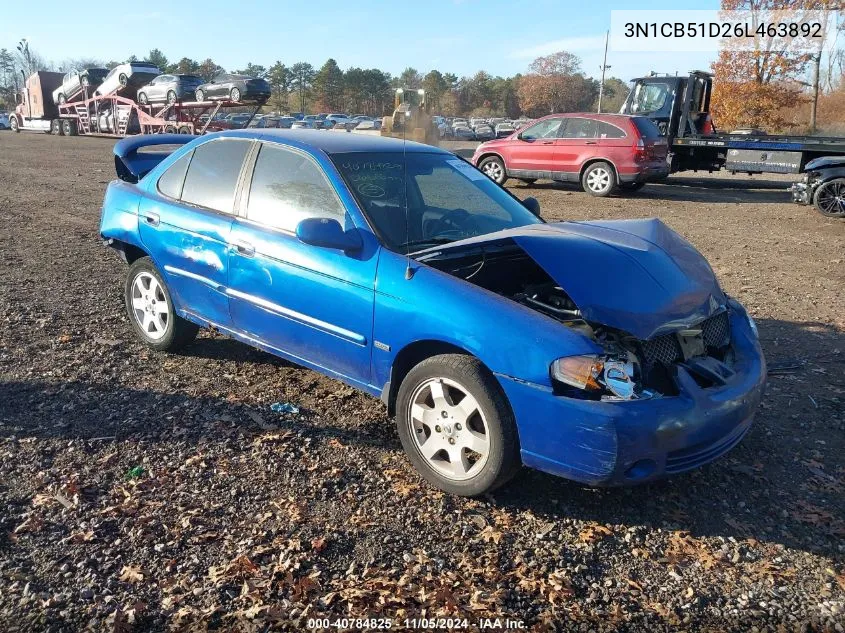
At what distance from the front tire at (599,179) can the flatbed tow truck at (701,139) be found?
240 centimetres

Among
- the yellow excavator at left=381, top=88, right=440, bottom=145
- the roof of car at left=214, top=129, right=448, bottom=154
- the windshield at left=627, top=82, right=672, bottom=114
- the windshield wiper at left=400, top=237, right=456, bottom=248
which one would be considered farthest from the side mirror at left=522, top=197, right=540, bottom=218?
the windshield at left=627, top=82, right=672, bottom=114

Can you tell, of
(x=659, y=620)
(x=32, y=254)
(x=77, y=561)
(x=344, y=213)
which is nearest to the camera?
(x=659, y=620)

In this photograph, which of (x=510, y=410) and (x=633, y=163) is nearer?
(x=510, y=410)

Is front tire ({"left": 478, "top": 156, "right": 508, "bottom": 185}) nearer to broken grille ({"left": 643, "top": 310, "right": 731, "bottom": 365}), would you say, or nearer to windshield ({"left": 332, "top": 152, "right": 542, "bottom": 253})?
windshield ({"left": 332, "top": 152, "right": 542, "bottom": 253})

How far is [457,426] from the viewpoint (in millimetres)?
3240

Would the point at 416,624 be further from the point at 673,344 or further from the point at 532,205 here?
the point at 532,205

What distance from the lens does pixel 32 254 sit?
8.00m

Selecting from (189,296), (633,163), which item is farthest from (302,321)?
(633,163)

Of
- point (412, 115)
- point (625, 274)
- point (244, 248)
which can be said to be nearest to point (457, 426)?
point (625, 274)

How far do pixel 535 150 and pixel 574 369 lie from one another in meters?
12.9

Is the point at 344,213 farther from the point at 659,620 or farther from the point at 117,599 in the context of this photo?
the point at 659,620

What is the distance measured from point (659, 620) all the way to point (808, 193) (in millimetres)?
11857

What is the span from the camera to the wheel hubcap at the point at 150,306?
4.95m

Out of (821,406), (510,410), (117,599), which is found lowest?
(117,599)
